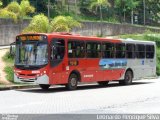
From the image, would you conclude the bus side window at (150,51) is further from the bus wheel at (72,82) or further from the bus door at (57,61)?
the bus door at (57,61)

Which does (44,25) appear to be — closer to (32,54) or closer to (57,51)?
(57,51)

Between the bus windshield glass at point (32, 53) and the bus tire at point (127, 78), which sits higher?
the bus windshield glass at point (32, 53)

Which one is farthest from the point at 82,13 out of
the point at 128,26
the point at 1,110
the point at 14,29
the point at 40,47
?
the point at 1,110

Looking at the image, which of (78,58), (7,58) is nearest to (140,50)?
(78,58)

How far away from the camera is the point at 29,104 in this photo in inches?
680

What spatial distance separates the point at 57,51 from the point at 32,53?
1251 millimetres

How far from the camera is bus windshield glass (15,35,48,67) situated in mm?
23172

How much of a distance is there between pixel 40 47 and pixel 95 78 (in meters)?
4.96

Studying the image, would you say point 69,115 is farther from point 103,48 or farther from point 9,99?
point 103,48

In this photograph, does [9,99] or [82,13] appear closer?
[9,99]

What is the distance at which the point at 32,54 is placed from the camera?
23391 mm

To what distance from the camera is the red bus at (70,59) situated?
76.1 feet

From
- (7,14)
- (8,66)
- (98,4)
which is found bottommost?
(8,66)

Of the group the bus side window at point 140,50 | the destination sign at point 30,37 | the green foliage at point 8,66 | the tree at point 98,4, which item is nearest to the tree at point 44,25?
the green foliage at point 8,66
